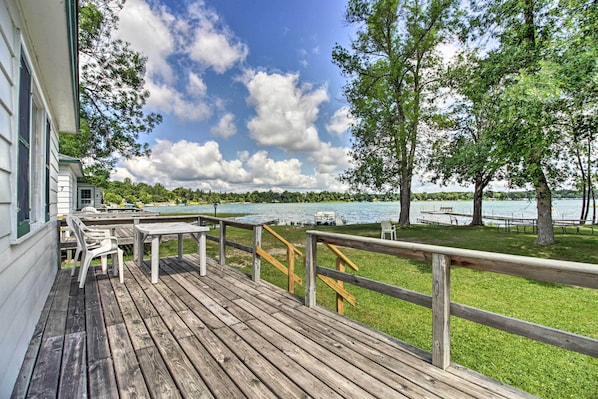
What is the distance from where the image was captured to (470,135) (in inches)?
595

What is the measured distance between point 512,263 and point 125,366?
2.60 meters

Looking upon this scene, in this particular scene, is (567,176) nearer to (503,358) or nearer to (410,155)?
(410,155)

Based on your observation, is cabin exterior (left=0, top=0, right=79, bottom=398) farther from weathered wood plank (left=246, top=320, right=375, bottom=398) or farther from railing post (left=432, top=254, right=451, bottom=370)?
railing post (left=432, top=254, right=451, bottom=370)

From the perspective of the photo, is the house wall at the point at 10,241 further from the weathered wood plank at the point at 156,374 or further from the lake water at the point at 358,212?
the lake water at the point at 358,212

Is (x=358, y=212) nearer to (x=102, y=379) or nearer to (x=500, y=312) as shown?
(x=500, y=312)

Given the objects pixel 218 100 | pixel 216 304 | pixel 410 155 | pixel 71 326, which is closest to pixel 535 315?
pixel 216 304

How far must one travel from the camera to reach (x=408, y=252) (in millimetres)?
2199

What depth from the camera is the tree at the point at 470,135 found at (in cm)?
758

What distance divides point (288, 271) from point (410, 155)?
45.5ft

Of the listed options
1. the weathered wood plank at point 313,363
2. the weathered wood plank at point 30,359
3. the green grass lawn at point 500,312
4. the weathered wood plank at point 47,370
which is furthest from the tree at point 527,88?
the weathered wood plank at point 30,359

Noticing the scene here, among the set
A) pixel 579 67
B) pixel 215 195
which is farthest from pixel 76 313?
pixel 215 195

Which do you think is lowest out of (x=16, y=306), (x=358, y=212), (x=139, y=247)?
(x=358, y=212)

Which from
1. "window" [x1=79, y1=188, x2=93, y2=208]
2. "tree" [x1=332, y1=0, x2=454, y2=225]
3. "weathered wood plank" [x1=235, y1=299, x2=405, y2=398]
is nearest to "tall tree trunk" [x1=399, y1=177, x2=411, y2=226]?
"tree" [x1=332, y1=0, x2=454, y2=225]

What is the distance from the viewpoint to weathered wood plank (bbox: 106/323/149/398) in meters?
1.69
